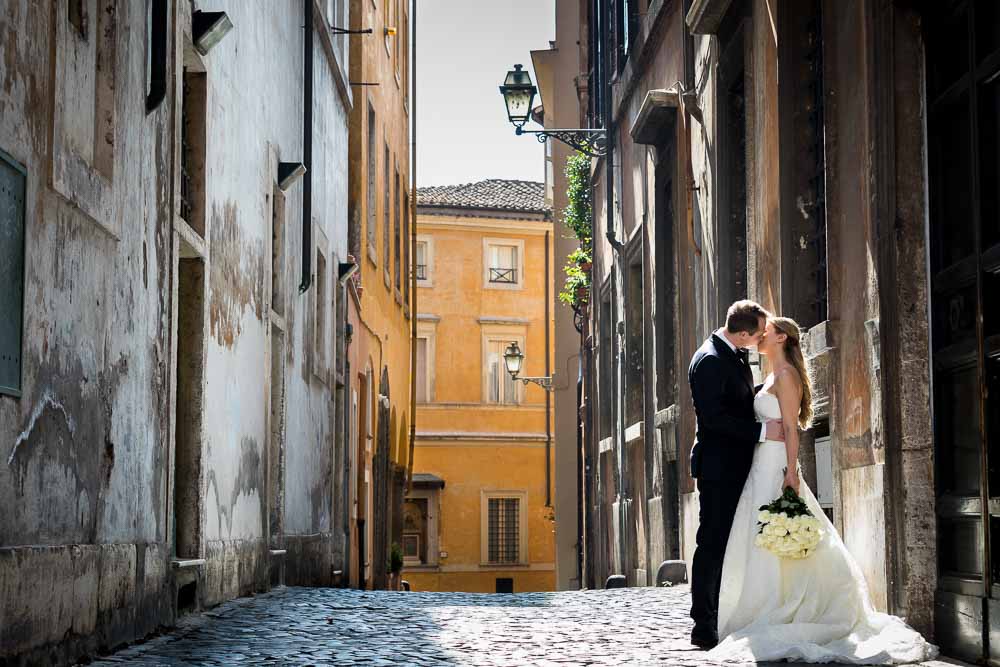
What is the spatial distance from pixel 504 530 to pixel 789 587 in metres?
35.0

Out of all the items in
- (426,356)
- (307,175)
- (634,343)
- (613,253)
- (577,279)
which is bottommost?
(634,343)

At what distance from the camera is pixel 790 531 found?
6.88 m

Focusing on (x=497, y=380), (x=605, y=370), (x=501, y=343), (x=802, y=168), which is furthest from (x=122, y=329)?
(x=501, y=343)

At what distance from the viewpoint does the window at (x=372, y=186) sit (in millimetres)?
22531

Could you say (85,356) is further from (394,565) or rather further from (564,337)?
(564,337)

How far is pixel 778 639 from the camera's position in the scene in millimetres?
6609

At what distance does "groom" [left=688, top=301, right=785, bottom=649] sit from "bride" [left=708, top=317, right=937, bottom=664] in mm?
67

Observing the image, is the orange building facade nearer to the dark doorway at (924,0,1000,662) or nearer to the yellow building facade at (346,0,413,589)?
the yellow building facade at (346,0,413,589)

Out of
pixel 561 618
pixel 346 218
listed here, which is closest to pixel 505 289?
pixel 346 218

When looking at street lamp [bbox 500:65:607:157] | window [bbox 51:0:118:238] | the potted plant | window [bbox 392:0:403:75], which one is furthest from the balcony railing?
window [bbox 51:0:118:238]

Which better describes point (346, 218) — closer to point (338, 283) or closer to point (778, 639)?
point (338, 283)

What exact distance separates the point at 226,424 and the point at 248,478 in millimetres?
1092

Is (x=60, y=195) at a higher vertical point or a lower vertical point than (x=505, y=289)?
lower

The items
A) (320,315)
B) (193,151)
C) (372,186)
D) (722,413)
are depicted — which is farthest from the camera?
(372,186)
